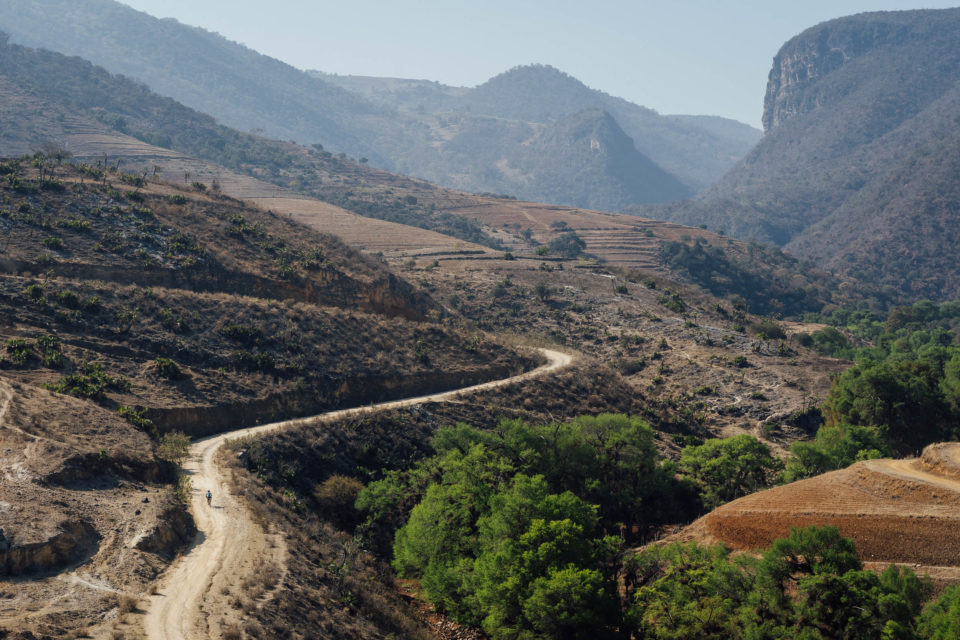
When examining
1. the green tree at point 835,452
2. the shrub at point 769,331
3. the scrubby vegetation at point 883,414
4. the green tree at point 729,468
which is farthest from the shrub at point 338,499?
the shrub at point 769,331

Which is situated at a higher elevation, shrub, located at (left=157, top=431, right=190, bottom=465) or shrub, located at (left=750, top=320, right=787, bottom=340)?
shrub, located at (left=750, top=320, right=787, bottom=340)

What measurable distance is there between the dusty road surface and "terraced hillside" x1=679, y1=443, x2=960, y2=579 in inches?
683

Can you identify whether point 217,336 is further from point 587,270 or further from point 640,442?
point 587,270

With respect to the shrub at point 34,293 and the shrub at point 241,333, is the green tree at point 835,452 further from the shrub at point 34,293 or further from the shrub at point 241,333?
the shrub at point 34,293

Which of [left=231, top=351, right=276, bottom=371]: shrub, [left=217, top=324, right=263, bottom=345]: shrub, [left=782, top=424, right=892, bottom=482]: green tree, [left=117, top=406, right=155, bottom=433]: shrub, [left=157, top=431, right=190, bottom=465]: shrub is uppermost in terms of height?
[left=782, top=424, right=892, bottom=482]: green tree

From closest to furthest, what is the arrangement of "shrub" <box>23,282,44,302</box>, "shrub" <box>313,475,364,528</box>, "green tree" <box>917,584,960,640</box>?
"green tree" <box>917,584,960,640</box> < "shrub" <box>313,475,364,528</box> < "shrub" <box>23,282,44,302</box>

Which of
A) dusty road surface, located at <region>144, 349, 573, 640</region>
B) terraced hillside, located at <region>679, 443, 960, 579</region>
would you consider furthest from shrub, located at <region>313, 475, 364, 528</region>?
terraced hillside, located at <region>679, 443, 960, 579</region>

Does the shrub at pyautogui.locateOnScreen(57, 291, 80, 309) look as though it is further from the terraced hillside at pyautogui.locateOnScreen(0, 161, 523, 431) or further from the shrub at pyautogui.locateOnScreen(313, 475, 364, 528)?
the shrub at pyautogui.locateOnScreen(313, 475, 364, 528)

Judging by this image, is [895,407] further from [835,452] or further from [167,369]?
[167,369]

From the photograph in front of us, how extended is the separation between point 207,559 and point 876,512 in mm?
22845

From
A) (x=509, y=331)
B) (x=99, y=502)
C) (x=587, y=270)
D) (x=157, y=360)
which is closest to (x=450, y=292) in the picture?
(x=509, y=331)

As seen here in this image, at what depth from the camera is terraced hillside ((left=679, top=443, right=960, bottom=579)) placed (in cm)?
2566

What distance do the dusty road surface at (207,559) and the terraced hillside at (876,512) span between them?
17349mm

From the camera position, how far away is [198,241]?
58.8 m
